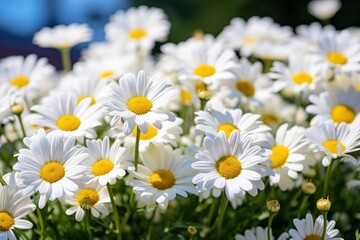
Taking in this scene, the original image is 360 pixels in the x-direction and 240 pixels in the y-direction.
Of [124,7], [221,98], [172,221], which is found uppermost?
[221,98]

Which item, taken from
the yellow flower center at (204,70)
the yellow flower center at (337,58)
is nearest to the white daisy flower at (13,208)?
the yellow flower center at (204,70)

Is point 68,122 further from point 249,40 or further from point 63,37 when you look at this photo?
point 249,40

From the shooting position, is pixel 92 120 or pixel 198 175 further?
pixel 92 120

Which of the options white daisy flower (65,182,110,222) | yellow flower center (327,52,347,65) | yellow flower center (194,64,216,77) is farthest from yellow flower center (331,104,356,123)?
white daisy flower (65,182,110,222)

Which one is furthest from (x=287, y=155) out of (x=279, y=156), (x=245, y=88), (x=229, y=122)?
(x=245, y=88)

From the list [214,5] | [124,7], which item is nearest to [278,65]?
[214,5]

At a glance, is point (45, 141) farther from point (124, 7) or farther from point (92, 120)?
point (124, 7)

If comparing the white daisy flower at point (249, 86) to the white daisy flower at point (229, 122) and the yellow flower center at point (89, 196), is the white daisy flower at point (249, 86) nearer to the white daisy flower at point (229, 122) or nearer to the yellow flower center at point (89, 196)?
the white daisy flower at point (229, 122)
